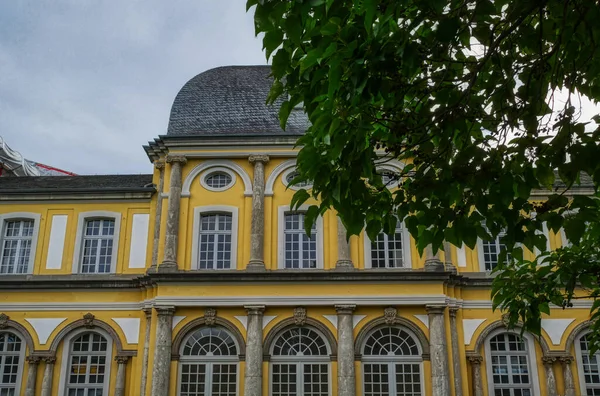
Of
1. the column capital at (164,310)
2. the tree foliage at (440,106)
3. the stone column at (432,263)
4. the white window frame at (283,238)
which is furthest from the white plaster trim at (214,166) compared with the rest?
the tree foliage at (440,106)

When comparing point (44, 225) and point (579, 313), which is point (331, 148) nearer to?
point (579, 313)

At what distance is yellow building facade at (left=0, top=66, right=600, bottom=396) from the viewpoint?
765 inches

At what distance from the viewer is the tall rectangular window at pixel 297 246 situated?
67.1ft

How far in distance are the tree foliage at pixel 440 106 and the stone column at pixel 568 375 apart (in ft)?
48.7

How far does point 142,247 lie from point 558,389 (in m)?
13.1

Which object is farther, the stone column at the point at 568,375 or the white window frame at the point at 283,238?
the white window frame at the point at 283,238

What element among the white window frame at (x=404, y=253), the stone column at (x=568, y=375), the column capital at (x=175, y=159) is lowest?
the stone column at (x=568, y=375)

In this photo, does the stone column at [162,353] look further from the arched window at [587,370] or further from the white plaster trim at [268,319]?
the arched window at [587,370]

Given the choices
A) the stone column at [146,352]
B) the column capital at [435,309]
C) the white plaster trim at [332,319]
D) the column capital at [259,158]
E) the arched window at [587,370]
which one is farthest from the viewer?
the column capital at [259,158]

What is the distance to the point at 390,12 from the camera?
483cm

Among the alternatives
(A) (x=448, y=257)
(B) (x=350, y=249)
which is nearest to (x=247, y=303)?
(B) (x=350, y=249)

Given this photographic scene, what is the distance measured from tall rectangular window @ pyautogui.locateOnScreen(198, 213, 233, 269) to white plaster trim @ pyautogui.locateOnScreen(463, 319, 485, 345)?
7.19 m

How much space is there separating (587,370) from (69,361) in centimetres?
1525

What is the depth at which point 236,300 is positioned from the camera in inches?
773
